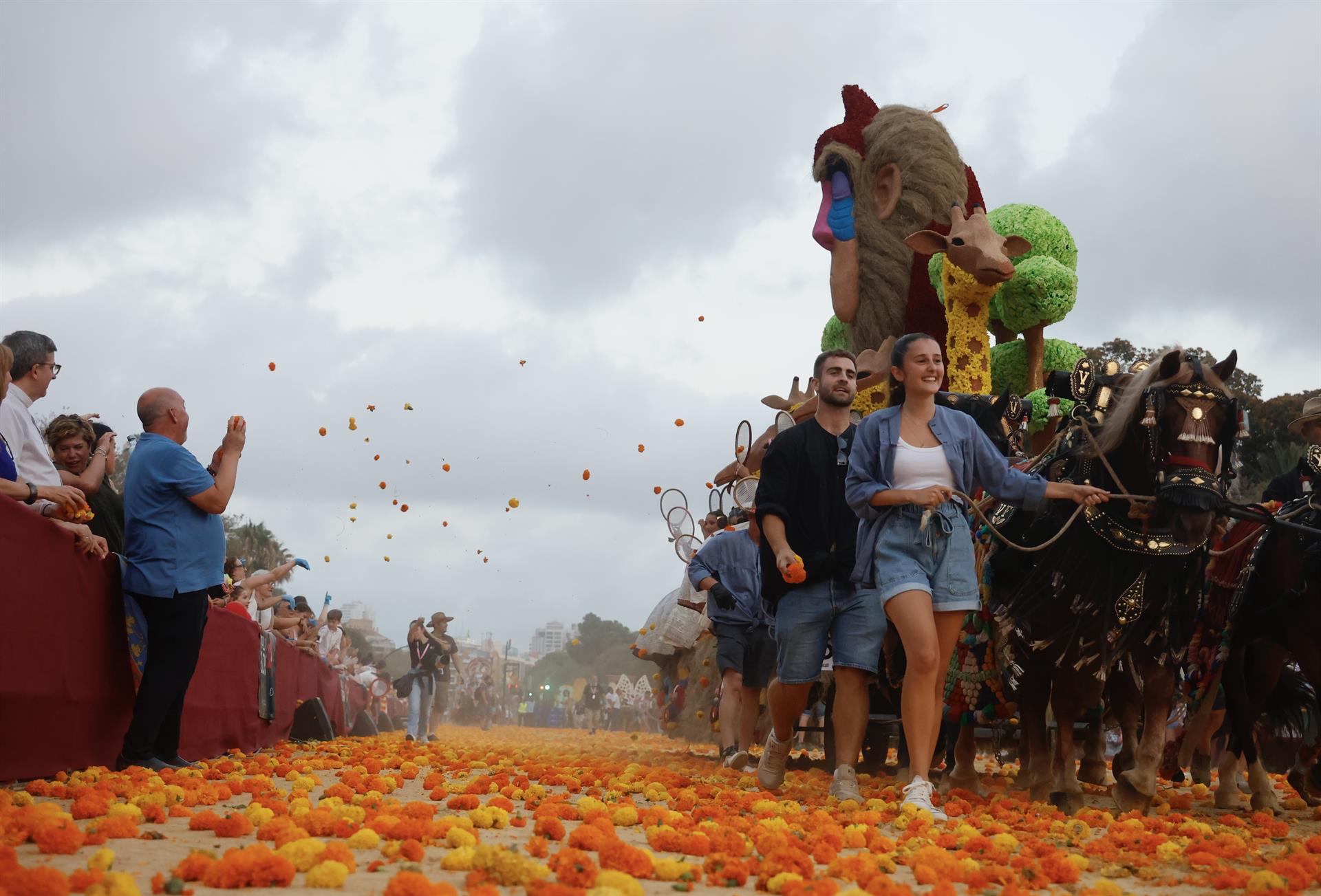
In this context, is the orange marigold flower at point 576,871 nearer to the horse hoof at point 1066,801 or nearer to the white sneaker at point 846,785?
the white sneaker at point 846,785

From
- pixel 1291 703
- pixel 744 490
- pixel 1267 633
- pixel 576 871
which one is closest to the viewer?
pixel 576 871

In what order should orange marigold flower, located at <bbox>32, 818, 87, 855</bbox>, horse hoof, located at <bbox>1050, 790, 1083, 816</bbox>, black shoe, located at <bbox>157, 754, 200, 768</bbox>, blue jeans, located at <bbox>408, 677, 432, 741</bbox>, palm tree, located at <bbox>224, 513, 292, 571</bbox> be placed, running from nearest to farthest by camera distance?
orange marigold flower, located at <bbox>32, 818, 87, 855</bbox>
horse hoof, located at <bbox>1050, 790, 1083, 816</bbox>
black shoe, located at <bbox>157, 754, 200, 768</bbox>
blue jeans, located at <bbox>408, 677, 432, 741</bbox>
palm tree, located at <bbox>224, 513, 292, 571</bbox>

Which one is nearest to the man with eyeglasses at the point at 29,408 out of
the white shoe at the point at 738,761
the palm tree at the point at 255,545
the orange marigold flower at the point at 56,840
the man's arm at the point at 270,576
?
the orange marigold flower at the point at 56,840

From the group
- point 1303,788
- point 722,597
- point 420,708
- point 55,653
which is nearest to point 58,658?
point 55,653

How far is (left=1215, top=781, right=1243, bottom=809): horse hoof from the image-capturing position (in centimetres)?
757

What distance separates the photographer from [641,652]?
21000 millimetres

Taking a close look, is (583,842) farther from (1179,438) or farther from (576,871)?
(1179,438)

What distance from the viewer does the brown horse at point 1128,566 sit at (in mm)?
6012

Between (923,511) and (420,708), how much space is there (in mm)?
11569

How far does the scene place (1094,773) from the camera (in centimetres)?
868

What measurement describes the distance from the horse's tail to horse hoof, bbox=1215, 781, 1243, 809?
795 millimetres

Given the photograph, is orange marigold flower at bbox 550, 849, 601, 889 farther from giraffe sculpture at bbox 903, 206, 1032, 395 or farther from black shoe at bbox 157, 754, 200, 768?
giraffe sculpture at bbox 903, 206, 1032, 395

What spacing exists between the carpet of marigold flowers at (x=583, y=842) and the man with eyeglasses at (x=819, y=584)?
1.36 ft

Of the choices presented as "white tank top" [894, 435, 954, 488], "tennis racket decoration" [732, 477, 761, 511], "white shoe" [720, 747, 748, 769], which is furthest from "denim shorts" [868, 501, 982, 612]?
"tennis racket decoration" [732, 477, 761, 511]
